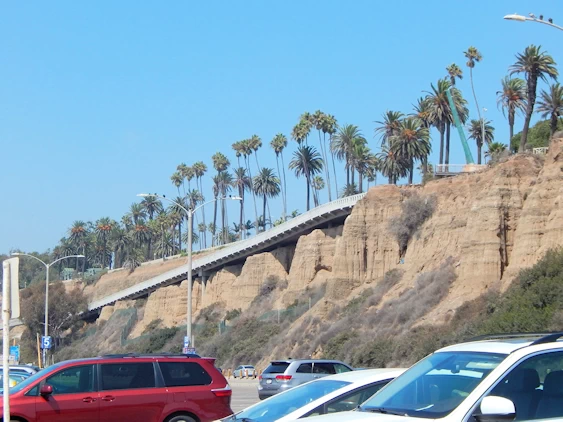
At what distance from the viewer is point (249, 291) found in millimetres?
71375

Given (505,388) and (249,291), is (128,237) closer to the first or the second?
(249,291)

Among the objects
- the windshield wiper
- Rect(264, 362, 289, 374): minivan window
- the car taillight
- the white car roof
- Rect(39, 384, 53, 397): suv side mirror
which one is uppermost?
the windshield wiper

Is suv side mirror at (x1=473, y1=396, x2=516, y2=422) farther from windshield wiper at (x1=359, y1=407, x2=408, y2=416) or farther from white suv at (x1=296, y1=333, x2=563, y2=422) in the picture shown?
windshield wiper at (x1=359, y1=407, x2=408, y2=416)

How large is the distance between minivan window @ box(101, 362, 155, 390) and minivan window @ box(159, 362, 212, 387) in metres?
0.25

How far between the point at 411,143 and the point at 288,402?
61.8 meters

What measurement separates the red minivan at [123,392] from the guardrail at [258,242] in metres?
49.7

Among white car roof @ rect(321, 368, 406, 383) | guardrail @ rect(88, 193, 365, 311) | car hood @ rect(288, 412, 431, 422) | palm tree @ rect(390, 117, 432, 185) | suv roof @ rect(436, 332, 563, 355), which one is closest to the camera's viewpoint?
car hood @ rect(288, 412, 431, 422)

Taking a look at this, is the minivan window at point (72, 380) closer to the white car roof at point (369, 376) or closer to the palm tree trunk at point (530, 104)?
the white car roof at point (369, 376)


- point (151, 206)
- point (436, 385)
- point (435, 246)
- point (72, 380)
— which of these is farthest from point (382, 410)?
point (151, 206)

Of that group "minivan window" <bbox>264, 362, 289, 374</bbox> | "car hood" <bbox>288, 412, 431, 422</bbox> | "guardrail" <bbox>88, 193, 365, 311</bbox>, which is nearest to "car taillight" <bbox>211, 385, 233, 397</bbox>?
"car hood" <bbox>288, 412, 431, 422</bbox>

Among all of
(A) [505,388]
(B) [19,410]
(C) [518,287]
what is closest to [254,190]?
(C) [518,287]

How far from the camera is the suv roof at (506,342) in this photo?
6.95 m

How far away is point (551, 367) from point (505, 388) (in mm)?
515

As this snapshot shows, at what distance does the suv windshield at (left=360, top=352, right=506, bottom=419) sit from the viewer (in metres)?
6.64
